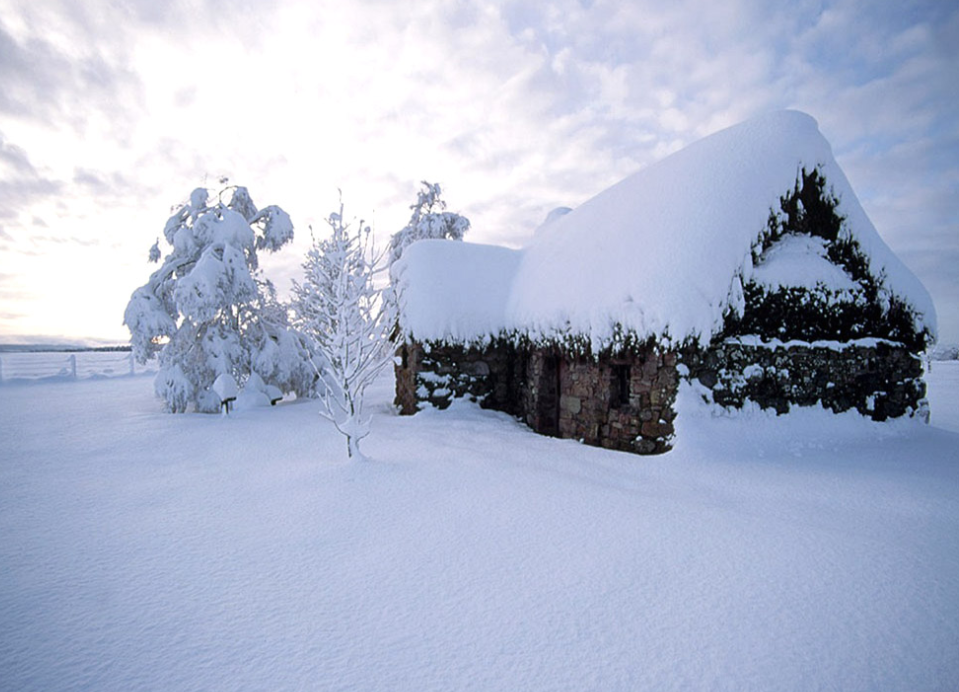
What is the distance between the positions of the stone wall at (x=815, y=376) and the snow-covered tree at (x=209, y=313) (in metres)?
10.6

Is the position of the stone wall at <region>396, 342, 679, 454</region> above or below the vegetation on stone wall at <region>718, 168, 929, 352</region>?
below

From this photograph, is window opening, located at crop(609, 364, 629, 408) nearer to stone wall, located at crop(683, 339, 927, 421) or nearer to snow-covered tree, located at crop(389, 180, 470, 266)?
stone wall, located at crop(683, 339, 927, 421)

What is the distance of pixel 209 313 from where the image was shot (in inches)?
416

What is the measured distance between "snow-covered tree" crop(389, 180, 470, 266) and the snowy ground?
15.3 m

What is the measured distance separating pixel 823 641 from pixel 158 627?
144 inches

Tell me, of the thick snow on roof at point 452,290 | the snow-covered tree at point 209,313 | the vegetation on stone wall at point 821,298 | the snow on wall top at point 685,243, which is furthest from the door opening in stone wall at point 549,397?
the snow-covered tree at point 209,313

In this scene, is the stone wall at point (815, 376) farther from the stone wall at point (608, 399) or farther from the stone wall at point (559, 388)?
the stone wall at point (559, 388)

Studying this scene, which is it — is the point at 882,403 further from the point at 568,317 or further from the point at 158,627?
the point at 158,627

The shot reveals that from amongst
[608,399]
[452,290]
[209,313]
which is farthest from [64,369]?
[608,399]

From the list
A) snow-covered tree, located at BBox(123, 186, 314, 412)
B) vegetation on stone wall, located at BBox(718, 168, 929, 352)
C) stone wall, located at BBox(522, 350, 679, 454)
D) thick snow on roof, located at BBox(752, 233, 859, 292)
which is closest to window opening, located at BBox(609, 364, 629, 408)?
stone wall, located at BBox(522, 350, 679, 454)

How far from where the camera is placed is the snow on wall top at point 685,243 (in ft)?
19.8

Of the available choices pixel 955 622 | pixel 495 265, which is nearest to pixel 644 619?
pixel 955 622

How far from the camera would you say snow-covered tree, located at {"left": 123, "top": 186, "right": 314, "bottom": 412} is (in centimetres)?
1052

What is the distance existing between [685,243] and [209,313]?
10609mm
